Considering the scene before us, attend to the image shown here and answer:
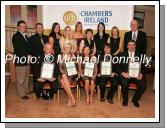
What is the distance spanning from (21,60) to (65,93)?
0.77 metres

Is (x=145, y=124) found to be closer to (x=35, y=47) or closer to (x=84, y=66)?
(x=84, y=66)

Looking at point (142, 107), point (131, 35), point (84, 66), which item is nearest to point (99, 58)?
point (84, 66)

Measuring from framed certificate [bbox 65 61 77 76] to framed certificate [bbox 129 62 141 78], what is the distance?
28.7 inches

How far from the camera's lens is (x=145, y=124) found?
3.64m

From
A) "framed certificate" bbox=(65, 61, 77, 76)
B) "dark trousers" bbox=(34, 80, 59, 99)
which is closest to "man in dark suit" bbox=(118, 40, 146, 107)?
"framed certificate" bbox=(65, 61, 77, 76)

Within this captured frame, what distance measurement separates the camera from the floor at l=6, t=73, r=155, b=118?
3.85 m

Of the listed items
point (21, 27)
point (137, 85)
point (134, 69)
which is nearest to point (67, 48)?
point (21, 27)

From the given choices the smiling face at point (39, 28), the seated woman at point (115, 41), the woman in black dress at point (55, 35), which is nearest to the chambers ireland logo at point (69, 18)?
the woman in black dress at point (55, 35)

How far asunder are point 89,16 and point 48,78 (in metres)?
1.00

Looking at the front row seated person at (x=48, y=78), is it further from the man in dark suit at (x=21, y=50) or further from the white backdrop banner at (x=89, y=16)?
the white backdrop banner at (x=89, y=16)

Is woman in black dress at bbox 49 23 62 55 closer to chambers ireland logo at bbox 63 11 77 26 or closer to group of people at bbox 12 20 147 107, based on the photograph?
group of people at bbox 12 20 147 107

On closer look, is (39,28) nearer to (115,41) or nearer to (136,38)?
(115,41)

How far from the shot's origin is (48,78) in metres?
4.15

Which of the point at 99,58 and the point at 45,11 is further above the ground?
the point at 45,11
